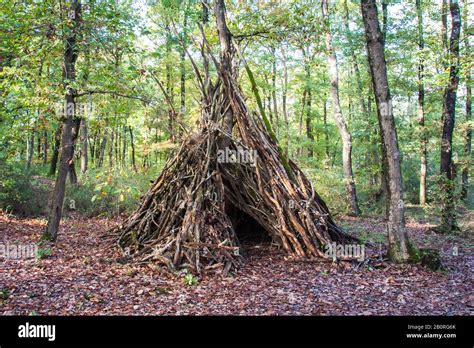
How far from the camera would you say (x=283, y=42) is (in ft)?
27.5

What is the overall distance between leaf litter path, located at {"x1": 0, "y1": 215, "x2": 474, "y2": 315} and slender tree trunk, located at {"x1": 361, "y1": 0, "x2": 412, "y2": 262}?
0.42 m

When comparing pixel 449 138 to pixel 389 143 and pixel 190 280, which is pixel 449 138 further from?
pixel 190 280

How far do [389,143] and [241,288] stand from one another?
10.9 ft

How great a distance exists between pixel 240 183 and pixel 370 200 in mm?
10845

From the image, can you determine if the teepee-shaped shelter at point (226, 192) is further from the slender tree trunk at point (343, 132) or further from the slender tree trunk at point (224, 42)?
the slender tree trunk at point (343, 132)

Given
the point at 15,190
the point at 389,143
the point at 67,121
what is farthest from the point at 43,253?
the point at 389,143

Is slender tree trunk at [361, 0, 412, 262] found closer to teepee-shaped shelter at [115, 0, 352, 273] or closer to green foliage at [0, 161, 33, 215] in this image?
teepee-shaped shelter at [115, 0, 352, 273]

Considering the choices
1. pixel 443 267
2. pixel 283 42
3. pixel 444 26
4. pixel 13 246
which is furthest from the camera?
pixel 444 26

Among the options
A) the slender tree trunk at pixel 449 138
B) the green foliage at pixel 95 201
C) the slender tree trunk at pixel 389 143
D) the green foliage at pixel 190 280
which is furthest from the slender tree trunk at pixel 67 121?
the slender tree trunk at pixel 449 138

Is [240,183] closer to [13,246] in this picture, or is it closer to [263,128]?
[263,128]

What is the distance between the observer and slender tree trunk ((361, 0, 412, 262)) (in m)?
6.26

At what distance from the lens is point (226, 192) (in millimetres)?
7352

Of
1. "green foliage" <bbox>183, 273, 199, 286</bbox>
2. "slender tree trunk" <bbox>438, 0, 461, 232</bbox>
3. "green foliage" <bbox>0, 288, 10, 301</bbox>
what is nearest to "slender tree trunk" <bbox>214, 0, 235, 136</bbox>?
"green foliage" <bbox>183, 273, 199, 286</bbox>
